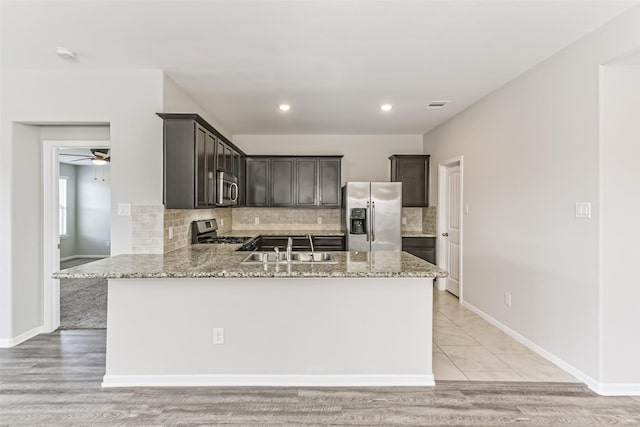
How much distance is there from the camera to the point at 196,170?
324cm

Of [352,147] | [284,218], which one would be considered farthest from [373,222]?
[284,218]

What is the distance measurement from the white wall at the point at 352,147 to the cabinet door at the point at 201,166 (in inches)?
113

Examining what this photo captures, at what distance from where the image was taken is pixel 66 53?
2.95 m

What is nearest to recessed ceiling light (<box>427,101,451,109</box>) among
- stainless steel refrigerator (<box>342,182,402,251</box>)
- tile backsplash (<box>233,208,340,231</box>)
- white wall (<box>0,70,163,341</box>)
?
stainless steel refrigerator (<box>342,182,402,251</box>)

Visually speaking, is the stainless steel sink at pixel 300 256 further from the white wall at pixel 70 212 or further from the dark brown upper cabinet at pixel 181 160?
the white wall at pixel 70 212

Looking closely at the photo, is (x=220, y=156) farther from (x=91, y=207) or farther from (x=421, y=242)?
(x=91, y=207)

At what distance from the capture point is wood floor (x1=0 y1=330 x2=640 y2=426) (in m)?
2.23

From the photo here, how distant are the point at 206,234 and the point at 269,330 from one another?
224 centimetres

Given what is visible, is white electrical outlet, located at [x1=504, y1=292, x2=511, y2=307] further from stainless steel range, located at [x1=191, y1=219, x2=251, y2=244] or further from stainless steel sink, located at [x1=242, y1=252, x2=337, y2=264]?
stainless steel range, located at [x1=191, y1=219, x2=251, y2=244]

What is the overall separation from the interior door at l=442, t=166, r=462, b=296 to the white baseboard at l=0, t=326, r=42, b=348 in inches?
Answer: 204

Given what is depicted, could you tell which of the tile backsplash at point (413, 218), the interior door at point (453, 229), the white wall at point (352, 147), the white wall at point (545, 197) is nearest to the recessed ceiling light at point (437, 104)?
the white wall at point (545, 197)

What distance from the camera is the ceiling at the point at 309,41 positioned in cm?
233

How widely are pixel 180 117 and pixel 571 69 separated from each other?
332 centimetres

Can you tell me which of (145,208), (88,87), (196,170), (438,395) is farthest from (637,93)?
(88,87)
